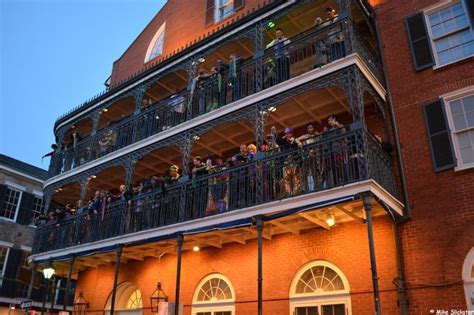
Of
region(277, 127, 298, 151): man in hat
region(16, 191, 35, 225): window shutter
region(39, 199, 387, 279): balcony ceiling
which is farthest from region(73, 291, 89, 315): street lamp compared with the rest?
region(277, 127, 298, 151): man in hat

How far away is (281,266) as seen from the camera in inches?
447

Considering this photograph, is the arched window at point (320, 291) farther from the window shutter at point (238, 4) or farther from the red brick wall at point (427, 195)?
the window shutter at point (238, 4)

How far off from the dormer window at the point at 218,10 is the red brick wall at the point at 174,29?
28 cm

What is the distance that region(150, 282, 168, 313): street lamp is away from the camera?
1394 centimetres

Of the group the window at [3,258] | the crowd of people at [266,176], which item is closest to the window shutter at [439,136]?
the crowd of people at [266,176]

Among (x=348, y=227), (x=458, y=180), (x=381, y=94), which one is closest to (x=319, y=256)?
(x=348, y=227)

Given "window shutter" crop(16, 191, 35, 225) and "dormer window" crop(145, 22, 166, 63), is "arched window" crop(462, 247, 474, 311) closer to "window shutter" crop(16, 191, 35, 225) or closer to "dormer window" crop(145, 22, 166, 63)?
"dormer window" crop(145, 22, 166, 63)

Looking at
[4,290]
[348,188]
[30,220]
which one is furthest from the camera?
[30,220]

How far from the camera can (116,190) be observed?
59.1 feet

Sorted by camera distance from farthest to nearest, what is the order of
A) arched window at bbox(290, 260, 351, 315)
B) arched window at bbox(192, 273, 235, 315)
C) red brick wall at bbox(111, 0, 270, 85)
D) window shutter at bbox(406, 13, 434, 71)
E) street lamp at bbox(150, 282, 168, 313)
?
1. red brick wall at bbox(111, 0, 270, 85)
2. street lamp at bbox(150, 282, 168, 313)
3. arched window at bbox(192, 273, 235, 315)
4. window shutter at bbox(406, 13, 434, 71)
5. arched window at bbox(290, 260, 351, 315)

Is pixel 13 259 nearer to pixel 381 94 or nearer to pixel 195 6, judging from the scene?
pixel 195 6

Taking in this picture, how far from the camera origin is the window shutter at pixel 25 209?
2384cm

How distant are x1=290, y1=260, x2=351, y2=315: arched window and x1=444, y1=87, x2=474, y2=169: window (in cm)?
394

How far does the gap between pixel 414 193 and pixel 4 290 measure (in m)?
21.3
